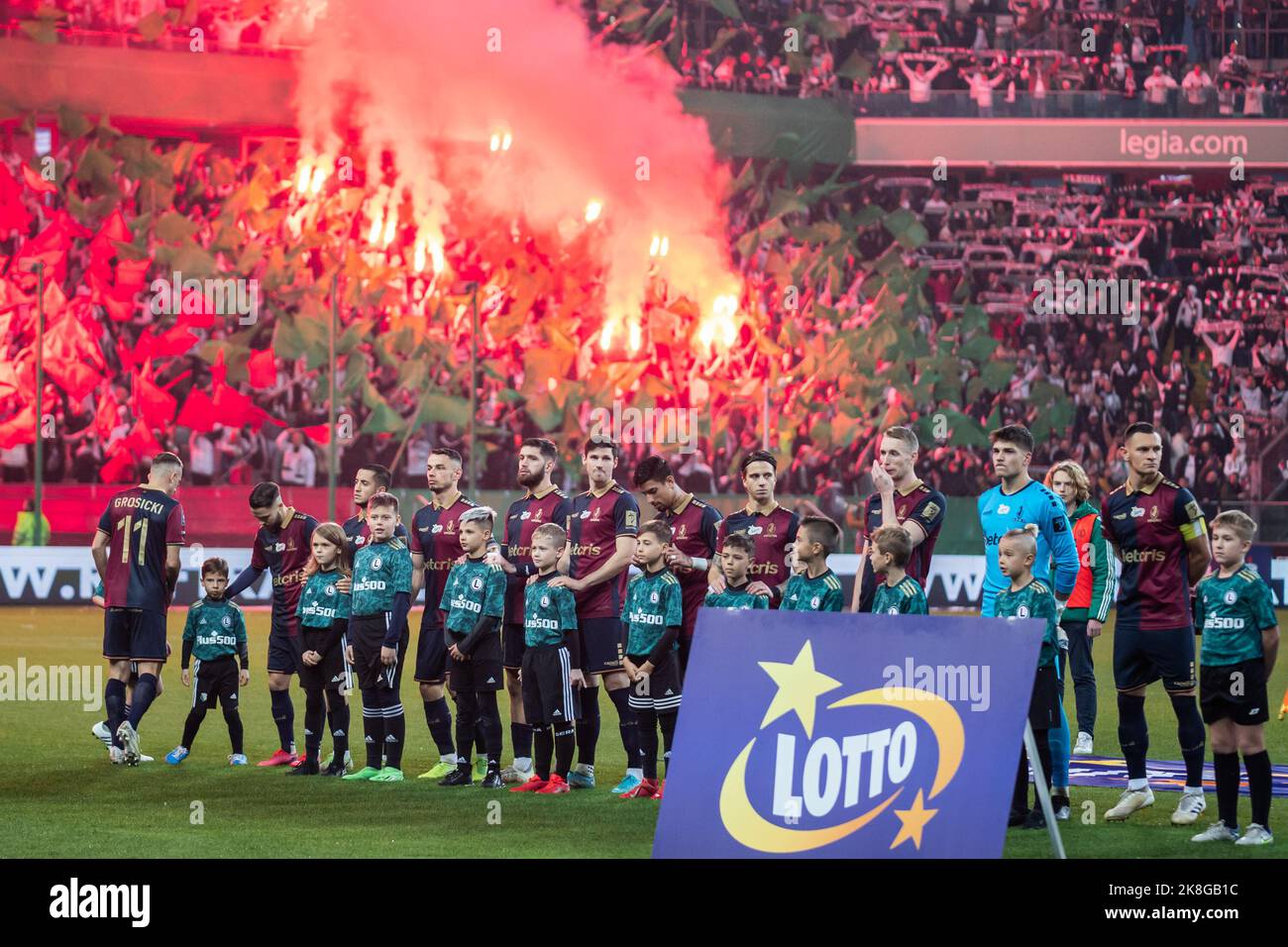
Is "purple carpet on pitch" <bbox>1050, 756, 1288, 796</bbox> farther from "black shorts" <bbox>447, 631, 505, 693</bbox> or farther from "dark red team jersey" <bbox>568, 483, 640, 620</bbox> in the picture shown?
"black shorts" <bbox>447, 631, 505, 693</bbox>

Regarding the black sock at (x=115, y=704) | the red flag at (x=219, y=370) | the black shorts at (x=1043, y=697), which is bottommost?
the black sock at (x=115, y=704)

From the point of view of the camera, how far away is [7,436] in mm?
25094

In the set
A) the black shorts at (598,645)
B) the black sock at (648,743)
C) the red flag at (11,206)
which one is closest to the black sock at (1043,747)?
the black sock at (648,743)

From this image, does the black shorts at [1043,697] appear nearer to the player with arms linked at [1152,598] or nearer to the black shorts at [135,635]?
the player with arms linked at [1152,598]

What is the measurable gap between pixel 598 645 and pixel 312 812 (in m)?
1.99

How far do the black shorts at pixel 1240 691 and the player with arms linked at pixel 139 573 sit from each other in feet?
20.3

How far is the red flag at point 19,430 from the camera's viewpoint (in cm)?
2509

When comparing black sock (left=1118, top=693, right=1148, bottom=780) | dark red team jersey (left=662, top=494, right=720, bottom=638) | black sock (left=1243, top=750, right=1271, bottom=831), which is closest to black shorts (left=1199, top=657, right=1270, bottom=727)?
black sock (left=1243, top=750, right=1271, bottom=831)

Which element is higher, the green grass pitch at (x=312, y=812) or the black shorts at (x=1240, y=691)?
the black shorts at (x=1240, y=691)

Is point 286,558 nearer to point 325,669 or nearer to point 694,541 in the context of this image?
point 325,669

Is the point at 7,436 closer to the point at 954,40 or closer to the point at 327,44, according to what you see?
the point at 327,44

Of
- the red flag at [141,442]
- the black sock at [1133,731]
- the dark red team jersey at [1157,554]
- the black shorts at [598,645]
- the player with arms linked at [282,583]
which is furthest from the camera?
the red flag at [141,442]
